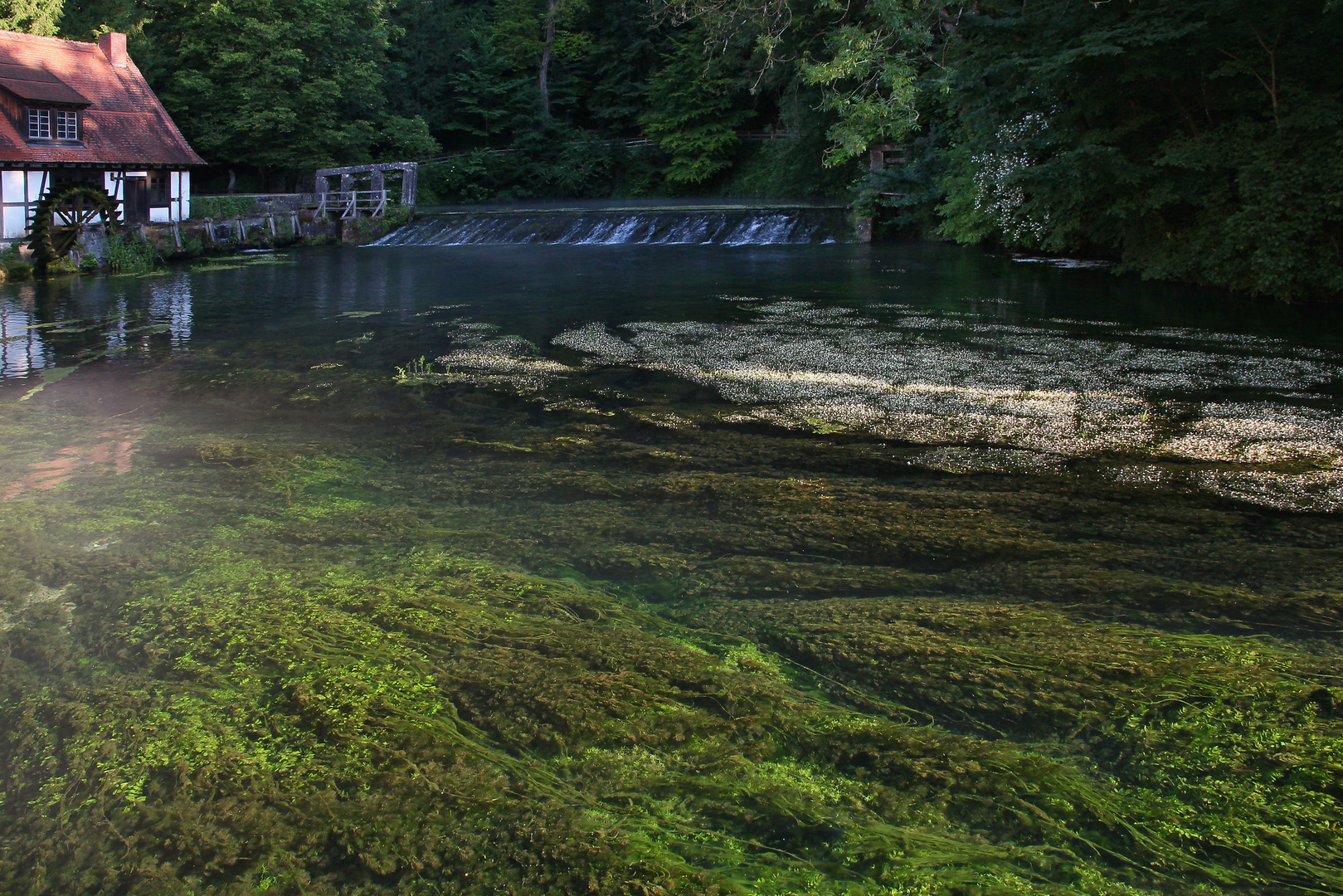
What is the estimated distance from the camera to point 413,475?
17.9 feet

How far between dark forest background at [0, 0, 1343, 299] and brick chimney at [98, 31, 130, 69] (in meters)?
3.47

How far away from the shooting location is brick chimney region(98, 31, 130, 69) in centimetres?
2297

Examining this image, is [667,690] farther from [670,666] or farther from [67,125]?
[67,125]

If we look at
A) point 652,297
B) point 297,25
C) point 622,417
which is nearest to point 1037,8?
point 652,297

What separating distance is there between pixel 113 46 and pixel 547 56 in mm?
23244

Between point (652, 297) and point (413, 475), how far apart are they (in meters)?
8.90

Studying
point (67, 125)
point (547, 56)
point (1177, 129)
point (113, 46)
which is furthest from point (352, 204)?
point (1177, 129)

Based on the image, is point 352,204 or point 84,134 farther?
point 352,204

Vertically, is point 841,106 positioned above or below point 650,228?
above

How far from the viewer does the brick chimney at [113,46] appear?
75.4 ft

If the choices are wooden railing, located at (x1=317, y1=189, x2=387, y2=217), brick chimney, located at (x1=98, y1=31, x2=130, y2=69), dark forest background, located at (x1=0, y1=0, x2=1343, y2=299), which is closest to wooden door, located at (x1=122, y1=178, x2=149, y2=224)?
brick chimney, located at (x1=98, y1=31, x2=130, y2=69)

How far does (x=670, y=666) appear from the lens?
326 cm

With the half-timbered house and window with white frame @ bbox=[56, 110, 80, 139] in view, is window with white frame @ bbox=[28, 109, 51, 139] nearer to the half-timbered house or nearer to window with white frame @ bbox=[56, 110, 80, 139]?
the half-timbered house

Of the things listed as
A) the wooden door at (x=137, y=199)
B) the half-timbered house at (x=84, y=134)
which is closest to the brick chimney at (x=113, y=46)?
the half-timbered house at (x=84, y=134)
